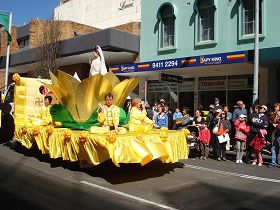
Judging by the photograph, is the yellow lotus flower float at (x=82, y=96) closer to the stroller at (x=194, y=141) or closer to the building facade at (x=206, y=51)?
the stroller at (x=194, y=141)

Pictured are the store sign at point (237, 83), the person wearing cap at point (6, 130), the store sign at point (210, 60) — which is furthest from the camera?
the store sign at point (237, 83)

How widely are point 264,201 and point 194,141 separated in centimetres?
513

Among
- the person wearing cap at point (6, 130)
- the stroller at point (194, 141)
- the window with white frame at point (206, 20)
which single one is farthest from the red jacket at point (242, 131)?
the window with white frame at point (206, 20)

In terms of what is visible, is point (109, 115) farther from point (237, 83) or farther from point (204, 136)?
point (237, 83)

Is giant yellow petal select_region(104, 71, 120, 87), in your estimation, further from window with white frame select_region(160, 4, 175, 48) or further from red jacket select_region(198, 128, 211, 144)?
window with white frame select_region(160, 4, 175, 48)

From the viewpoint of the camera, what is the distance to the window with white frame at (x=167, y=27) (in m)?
19.4

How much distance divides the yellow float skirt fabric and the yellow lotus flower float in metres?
0.46

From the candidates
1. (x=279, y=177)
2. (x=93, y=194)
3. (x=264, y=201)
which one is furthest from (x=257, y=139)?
(x=93, y=194)

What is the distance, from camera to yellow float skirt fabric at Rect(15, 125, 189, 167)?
7.32 m

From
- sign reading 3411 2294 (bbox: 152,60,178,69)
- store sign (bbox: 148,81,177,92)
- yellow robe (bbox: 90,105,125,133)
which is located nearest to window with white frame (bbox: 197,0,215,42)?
sign reading 3411 2294 (bbox: 152,60,178,69)

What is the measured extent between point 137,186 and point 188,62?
386 inches

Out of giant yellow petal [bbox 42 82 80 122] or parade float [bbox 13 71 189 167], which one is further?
giant yellow petal [bbox 42 82 80 122]

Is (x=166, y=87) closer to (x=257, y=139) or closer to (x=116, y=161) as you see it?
(x=257, y=139)

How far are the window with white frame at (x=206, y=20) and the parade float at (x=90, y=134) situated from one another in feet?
30.9
